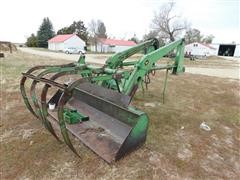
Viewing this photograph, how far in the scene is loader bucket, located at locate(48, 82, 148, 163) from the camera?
239 cm

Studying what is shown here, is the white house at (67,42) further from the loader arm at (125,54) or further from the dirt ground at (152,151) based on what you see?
the loader arm at (125,54)

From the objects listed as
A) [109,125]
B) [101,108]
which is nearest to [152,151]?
[109,125]

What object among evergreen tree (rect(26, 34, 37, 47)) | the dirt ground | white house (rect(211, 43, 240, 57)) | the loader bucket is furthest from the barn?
the loader bucket

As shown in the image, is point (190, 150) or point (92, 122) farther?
point (92, 122)

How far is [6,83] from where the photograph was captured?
6.50 metres

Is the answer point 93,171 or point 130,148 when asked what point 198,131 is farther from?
point 93,171

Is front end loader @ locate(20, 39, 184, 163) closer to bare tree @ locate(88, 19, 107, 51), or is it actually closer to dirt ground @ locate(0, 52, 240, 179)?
dirt ground @ locate(0, 52, 240, 179)

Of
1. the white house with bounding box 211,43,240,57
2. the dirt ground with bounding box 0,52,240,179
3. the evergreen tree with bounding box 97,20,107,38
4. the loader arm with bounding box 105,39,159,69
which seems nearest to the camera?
the dirt ground with bounding box 0,52,240,179

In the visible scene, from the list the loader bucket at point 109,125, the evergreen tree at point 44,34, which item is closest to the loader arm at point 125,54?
the loader bucket at point 109,125

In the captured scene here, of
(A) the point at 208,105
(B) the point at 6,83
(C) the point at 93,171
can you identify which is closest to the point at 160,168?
(C) the point at 93,171

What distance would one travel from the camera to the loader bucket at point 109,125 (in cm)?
239

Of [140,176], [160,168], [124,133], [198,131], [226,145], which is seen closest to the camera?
[140,176]

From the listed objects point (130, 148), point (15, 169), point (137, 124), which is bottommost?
point (15, 169)

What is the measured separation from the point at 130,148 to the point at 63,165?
860 millimetres
